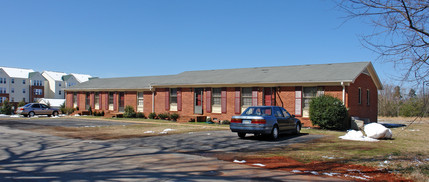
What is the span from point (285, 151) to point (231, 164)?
2833 mm

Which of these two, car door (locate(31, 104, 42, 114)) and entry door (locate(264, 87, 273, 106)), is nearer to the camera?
entry door (locate(264, 87, 273, 106))

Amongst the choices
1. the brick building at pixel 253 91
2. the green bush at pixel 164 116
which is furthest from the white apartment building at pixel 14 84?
the green bush at pixel 164 116

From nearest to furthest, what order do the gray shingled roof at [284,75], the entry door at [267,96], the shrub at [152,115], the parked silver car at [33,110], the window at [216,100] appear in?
1. the gray shingled roof at [284,75]
2. the entry door at [267,96]
3. the window at [216,100]
4. the shrub at [152,115]
5. the parked silver car at [33,110]

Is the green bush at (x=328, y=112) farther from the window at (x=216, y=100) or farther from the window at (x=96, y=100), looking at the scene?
the window at (x=96, y=100)

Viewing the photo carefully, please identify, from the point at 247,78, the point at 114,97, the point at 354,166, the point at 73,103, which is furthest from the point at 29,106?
the point at 354,166

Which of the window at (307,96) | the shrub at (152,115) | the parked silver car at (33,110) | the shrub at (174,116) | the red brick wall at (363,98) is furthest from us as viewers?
the parked silver car at (33,110)

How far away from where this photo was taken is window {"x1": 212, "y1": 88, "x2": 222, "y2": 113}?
85.7ft

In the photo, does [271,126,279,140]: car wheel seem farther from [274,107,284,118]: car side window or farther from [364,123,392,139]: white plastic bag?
[364,123,392,139]: white plastic bag

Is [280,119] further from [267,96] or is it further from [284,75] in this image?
[284,75]

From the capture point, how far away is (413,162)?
8.64 meters

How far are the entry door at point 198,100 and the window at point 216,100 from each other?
42.7 inches

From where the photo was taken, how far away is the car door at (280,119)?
14.2m

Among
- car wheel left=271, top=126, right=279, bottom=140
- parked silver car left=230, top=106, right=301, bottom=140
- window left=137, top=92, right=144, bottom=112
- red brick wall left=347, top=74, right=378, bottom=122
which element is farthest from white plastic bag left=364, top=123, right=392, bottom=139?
window left=137, top=92, right=144, bottom=112

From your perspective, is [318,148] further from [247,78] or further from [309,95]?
[247,78]
